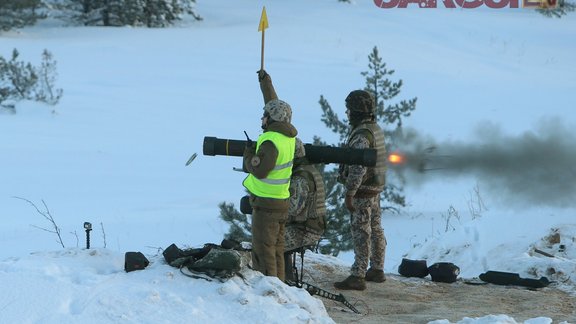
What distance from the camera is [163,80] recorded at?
27.2m

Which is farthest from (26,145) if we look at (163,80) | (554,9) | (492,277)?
(554,9)

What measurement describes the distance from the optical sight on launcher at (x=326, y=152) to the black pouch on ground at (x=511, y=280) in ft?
7.81

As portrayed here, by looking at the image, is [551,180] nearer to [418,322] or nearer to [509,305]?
[509,305]

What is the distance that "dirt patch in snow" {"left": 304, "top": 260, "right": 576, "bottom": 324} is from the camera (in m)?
8.05

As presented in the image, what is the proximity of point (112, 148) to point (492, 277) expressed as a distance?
39.2ft

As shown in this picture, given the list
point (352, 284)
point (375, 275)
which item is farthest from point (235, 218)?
point (352, 284)

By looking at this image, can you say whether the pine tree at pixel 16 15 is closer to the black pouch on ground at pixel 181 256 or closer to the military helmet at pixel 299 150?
the military helmet at pixel 299 150

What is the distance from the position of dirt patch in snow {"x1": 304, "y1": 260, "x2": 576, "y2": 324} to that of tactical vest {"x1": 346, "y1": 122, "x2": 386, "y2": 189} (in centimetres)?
107

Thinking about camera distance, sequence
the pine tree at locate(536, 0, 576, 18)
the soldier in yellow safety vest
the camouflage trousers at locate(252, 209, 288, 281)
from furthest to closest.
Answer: the pine tree at locate(536, 0, 576, 18) < the camouflage trousers at locate(252, 209, 288, 281) < the soldier in yellow safety vest

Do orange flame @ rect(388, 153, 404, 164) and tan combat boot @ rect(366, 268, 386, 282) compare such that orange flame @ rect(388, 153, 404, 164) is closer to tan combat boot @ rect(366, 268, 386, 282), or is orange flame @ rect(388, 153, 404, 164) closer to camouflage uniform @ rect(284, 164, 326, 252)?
tan combat boot @ rect(366, 268, 386, 282)

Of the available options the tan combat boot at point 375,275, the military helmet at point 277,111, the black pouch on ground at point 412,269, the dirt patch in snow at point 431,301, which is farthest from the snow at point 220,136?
the tan combat boot at point 375,275

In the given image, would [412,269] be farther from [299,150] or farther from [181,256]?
[181,256]

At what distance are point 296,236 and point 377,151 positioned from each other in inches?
41.9

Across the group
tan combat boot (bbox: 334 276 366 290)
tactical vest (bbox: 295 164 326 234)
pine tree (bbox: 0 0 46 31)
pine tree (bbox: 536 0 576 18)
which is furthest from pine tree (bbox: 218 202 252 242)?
pine tree (bbox: 536 0 576 18)
